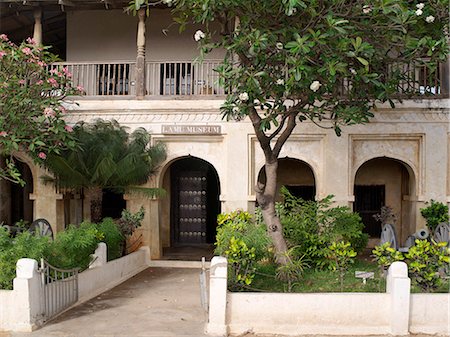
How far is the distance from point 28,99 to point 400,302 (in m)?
7.48

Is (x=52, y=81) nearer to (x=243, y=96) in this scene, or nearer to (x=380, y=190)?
(x=243, y=96)

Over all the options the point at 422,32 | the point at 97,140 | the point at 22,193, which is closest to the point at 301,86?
the point at 422,32

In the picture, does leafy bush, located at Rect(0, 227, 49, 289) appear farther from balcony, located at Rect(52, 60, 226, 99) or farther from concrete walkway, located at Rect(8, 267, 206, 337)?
balcony, located at Rect(52, 60, 226, 99)

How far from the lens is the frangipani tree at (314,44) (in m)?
7.02

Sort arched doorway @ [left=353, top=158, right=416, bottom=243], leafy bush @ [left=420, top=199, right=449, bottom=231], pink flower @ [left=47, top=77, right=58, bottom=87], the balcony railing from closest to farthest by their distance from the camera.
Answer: pink flower @ [left=47, top=77, right=58, bottom=87] → leafy bush @ [left=420, top=199, right=449, bottom=231] → the balcony railing → arched doorway @ [left=353, top=158, right=416, bottom=243]

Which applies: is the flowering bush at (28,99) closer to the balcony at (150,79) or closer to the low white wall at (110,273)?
the balcony at (150,79)

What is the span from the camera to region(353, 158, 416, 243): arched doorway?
45.8ft

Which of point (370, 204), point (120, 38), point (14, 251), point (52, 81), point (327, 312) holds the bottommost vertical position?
point (327, 312)

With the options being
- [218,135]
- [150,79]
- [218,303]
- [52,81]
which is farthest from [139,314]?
[150,79]

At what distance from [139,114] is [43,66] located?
2.90 meters

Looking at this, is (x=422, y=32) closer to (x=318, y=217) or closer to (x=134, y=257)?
(x=318, y=217)

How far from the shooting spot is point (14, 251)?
25.1 ft

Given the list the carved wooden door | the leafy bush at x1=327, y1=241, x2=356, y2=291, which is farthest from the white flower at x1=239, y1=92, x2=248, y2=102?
the carved wooden door

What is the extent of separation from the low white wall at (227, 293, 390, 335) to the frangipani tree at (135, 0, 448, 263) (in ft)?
5.11
